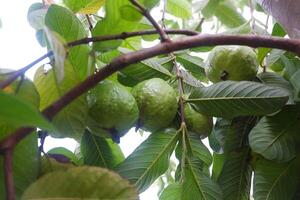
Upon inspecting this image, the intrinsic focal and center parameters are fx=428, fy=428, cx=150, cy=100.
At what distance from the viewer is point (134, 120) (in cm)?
77

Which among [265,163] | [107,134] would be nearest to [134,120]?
[107,134]

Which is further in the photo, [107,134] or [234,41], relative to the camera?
[107,134]

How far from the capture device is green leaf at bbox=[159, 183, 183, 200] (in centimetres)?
80

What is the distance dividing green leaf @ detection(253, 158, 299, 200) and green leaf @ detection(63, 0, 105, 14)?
0.47m

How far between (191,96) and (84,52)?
0.24 m

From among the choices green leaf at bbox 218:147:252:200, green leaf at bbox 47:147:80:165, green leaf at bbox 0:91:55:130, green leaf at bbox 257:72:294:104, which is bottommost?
green leaf at bbox 218:147:252:200

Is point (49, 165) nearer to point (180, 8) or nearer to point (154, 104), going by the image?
point (154, 104)

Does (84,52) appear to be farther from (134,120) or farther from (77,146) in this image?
(77,146)

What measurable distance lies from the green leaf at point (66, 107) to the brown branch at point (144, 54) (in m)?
0.16

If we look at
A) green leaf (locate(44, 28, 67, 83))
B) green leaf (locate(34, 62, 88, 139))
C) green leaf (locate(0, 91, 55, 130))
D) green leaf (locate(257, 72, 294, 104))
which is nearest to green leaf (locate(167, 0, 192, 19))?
green leaf (locate(257, 72, 294, 104))

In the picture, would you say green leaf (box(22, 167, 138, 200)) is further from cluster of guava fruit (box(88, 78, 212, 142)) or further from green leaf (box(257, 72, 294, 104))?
green leaf (box(257, 72, 294, 104))

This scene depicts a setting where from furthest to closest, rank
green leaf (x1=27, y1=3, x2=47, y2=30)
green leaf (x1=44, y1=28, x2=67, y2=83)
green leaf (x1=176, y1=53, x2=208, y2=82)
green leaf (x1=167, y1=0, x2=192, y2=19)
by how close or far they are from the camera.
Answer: green leaf (x1=167, y1=0, x2=192, y2=19) → green leaf (x1=176, y1=53, x2=208, y2=82) → green leaf (x1=27, y1=3, x2=47, y2=30) → green leaf (x1=44, y1=28, x2=67, y2=83)

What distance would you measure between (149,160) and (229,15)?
1.03 metres

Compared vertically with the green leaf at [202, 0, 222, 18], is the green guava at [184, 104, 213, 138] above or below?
below
